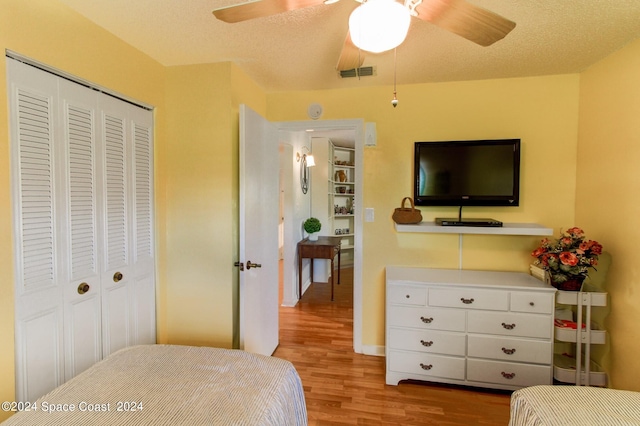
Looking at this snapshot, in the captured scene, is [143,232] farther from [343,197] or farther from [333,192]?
[343,197]

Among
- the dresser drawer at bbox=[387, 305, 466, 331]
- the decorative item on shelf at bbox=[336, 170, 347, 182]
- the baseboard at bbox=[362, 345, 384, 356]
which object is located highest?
the decorative item on shelf at bbox=[336, 170, 347, 182]

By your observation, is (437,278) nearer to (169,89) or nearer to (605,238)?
(605,238)

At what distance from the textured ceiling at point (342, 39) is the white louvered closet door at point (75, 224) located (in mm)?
483

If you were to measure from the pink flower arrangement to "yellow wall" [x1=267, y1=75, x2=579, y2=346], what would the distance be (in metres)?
0.33

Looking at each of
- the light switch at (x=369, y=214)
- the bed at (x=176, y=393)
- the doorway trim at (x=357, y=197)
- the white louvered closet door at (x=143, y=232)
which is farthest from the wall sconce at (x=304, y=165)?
the bed at (x=176, y=393)

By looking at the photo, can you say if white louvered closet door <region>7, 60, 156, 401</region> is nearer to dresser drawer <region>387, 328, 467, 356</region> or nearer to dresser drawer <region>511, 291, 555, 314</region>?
dresser drawer <region>387, 328, 467, 356</region>

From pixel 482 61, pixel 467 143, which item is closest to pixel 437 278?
pixel 467 143

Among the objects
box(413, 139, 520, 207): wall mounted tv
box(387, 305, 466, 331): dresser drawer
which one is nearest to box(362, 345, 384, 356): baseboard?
box(387, 305, 466, 331): dresser drawer

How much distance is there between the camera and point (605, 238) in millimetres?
1991

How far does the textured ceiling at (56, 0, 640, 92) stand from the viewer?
1.49 metres

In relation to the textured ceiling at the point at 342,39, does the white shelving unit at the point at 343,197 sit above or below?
below

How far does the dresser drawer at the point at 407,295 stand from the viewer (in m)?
2.18

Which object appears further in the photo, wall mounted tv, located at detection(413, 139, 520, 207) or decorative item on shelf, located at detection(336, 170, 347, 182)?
decorative item on shelf, located at detection(336, 170, 347, 182)

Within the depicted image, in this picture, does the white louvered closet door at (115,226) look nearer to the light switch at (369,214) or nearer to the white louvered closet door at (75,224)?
the white louvered closet door at (75,224)
